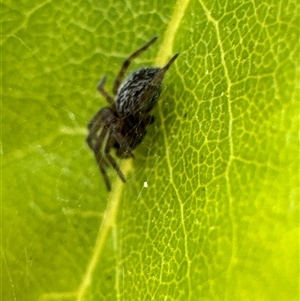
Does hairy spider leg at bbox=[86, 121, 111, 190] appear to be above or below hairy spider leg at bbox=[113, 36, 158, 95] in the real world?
below

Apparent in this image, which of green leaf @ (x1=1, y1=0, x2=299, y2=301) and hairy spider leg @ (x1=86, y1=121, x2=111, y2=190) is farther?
hairy spider leg @ (x1=86, y1=121, x2=111, y2=190)

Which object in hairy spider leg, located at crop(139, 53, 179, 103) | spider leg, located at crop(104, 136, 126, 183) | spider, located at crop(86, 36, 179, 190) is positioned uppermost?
hairy spider leg, located at crop(139, 53, 179, 103)

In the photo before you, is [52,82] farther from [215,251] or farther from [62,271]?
[215,251]

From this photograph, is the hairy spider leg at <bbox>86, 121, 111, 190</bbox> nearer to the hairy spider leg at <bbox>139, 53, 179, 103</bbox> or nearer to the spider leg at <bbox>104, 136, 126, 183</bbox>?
the spider leg at <bbox>104, 136, 126, 183</bbox>

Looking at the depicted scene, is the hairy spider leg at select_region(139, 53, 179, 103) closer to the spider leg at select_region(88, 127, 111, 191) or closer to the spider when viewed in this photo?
the spider

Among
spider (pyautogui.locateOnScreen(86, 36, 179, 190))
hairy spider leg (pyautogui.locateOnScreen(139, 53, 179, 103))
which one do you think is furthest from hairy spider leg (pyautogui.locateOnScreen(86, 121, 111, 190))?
hairy spider leg (pyautogui.locateOnScreen(139, 53, 179, 103))

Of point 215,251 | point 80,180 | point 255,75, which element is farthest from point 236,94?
point 80,180
